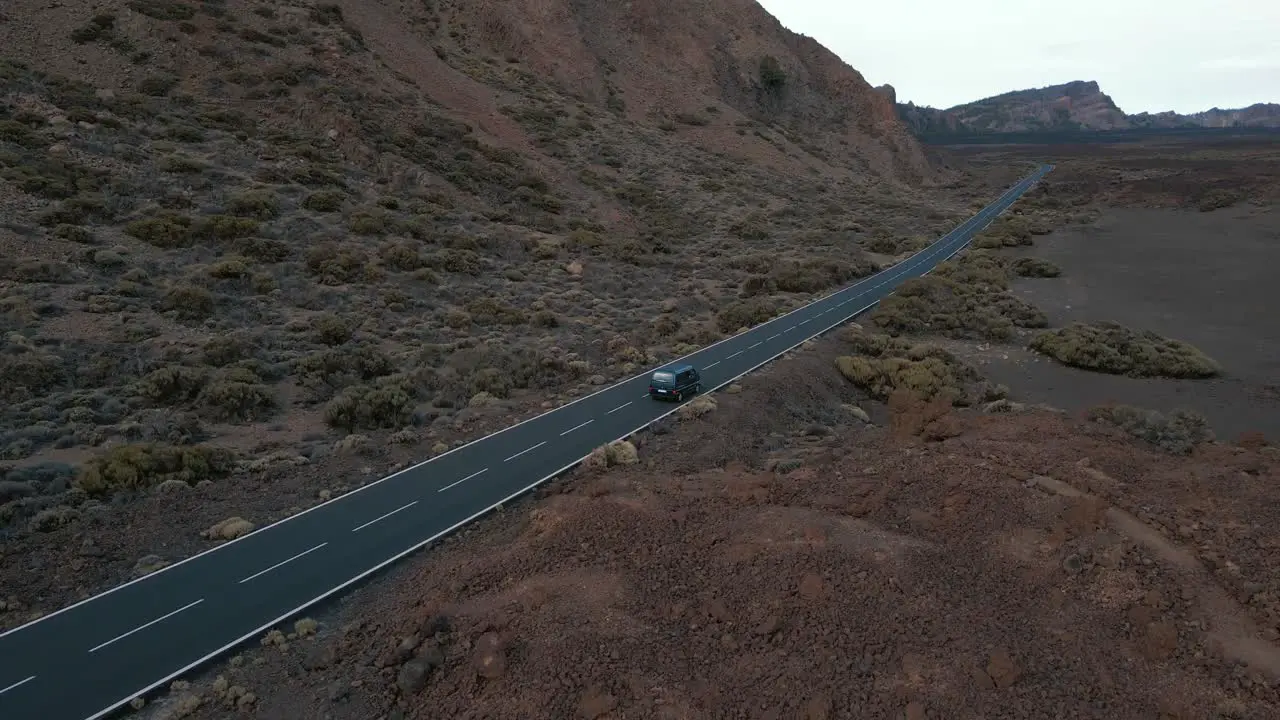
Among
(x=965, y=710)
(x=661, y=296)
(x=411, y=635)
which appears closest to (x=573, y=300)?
(x=661, y=296)

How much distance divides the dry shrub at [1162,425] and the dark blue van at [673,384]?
1272 centimetres

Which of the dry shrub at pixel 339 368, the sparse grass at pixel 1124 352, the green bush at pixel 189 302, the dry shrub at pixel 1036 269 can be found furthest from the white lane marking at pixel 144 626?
the dry shrub at pixel 1036 269

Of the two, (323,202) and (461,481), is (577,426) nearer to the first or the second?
(461,481)

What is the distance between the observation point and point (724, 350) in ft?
103

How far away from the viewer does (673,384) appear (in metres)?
24.3

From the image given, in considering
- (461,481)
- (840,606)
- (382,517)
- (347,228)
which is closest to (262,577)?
(382,517)

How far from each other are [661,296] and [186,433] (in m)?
25.7

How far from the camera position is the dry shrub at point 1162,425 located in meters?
20.7

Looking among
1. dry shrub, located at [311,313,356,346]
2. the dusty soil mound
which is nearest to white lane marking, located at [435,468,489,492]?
the dusty soil mound

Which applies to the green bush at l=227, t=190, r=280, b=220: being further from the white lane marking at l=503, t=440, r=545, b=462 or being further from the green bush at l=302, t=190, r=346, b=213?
the white lane marking at l=503, t=440, r=545, b=462

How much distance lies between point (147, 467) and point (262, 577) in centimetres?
573

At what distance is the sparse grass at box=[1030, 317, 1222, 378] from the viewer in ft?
99.1

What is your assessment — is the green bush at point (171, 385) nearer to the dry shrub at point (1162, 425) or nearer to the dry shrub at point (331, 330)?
the dry shrub at point (331, 330)

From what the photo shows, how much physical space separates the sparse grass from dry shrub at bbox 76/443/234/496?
104 ft
